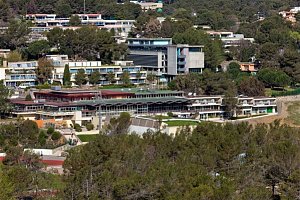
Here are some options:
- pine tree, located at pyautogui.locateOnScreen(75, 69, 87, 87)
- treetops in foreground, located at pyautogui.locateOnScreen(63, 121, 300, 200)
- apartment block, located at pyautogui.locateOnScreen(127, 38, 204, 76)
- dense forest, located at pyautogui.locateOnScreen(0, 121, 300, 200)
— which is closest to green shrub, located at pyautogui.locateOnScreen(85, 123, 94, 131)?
pine tree, located at pyautogui.locateOnScreen(75, 69, 87, 87)

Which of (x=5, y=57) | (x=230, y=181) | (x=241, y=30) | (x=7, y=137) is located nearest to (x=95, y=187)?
(x=230, y=181)

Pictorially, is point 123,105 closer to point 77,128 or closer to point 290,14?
point 77,128

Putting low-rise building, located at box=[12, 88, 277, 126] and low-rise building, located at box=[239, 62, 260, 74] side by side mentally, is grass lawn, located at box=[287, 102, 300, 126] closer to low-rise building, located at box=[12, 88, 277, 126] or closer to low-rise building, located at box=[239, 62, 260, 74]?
low-rise building, located at box=[12, 88, 277, 126]

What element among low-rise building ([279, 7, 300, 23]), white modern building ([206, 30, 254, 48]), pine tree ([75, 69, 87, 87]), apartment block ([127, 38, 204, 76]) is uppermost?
low-rise building ([279, 7, 300, 23])

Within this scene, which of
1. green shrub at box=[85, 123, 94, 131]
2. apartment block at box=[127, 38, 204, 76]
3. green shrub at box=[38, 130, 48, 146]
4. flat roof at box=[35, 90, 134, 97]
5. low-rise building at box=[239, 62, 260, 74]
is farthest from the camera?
low-rise building at box=[239, 62, 260, 74]

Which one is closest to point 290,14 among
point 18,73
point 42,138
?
point 18,73

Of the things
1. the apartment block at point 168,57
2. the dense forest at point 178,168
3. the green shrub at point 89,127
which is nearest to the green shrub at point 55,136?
the green shrub at point 89,127
